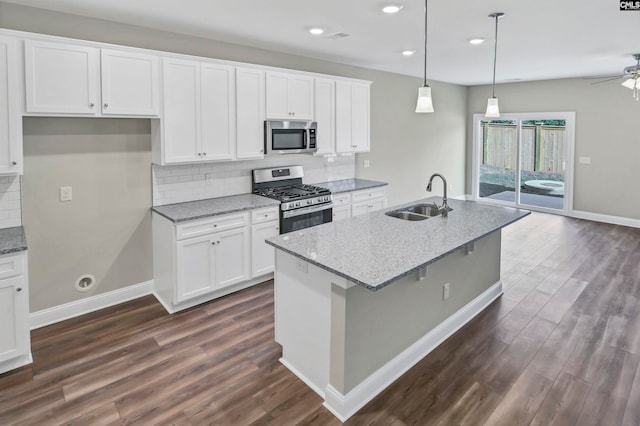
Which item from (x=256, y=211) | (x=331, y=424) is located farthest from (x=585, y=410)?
(x=256, y=211)

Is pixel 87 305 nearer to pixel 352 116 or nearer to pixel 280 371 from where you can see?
pixel 280 371

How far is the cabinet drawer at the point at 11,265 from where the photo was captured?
2.65 m

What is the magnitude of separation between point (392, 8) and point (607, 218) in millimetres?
6385

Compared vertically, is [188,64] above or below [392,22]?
below

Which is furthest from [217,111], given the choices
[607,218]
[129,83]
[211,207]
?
[607,218]

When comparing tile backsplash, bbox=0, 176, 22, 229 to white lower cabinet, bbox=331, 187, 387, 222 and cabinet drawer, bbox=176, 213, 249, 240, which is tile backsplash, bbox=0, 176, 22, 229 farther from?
white lower cabinet, bbox=331, 187, 387, 222

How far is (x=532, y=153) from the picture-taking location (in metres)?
8.27

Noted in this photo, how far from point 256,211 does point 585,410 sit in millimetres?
3074

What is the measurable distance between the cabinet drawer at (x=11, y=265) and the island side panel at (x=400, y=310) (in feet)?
7.21

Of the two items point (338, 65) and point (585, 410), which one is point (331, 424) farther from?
point (338, 65)

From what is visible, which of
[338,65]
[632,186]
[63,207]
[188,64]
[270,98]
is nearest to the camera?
[63,207]

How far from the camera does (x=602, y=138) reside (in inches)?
281

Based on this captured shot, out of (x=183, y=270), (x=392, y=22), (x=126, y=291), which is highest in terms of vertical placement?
(x=392, y=22)

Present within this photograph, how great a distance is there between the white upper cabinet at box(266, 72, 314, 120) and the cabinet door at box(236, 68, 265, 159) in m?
0.12
